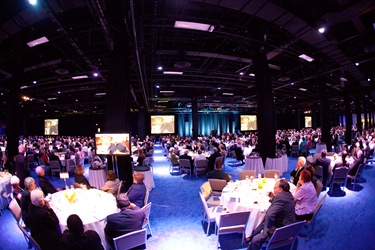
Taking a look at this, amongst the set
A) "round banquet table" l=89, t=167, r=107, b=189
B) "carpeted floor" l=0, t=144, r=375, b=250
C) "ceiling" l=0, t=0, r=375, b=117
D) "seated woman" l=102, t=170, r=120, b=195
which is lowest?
"carpeted floor" l=0, t=144, r=375, b=250

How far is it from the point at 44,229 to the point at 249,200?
3.43 metres

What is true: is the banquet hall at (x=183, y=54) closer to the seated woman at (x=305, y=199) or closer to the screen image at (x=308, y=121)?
the seated woman at (x=305, y=199)

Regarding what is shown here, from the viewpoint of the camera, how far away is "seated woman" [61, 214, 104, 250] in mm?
2666

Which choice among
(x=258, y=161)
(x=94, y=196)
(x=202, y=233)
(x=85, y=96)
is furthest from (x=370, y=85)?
(x=85, y=96)

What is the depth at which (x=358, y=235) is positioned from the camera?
440 centimetres

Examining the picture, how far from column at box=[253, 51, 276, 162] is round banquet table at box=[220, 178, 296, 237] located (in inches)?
167

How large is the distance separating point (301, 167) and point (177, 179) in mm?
5074

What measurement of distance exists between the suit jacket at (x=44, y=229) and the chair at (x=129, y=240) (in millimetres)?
928

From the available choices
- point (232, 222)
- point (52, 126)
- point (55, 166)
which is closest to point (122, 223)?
point (232, 222)

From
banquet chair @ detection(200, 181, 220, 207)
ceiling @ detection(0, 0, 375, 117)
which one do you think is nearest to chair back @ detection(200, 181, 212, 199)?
banquet chair @ detection(200, 181, 220, 207)

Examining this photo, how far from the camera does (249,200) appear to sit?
4.39 metres

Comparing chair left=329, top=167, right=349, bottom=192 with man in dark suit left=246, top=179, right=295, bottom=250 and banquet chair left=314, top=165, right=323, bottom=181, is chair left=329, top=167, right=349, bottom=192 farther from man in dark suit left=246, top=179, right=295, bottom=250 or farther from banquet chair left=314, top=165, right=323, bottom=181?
man in dark suit left=246, top=179, right=295, bottom=250

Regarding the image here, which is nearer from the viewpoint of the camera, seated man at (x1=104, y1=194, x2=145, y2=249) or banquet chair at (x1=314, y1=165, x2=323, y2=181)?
seated man at (x1=104, y1=194, x2=145, y2=249)

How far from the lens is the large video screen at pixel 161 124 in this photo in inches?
1118
